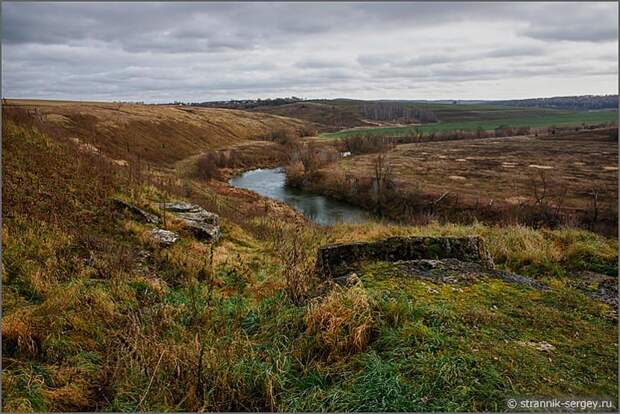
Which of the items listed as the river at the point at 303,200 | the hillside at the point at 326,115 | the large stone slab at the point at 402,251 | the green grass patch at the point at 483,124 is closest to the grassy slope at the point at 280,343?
the large stone slab at the point at 402,251

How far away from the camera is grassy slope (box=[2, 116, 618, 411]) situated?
3350mm

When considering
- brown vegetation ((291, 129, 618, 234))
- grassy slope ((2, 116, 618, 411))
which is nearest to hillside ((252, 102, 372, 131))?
brown vegetation ((291, 129, 618, 234))

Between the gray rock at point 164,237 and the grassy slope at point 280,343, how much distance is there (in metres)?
1.99

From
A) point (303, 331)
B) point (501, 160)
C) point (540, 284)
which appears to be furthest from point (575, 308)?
point (501, 160)

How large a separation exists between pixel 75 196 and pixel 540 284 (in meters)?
9.44

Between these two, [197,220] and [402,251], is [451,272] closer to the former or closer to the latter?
[402,251]

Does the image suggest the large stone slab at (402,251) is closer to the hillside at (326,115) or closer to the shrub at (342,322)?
the shrub at (342,322)

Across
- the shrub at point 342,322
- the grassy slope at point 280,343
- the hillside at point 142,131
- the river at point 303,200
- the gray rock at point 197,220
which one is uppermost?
the hillside at point 142,131

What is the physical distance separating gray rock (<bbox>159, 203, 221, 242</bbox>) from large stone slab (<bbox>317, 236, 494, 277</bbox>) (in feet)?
16.5

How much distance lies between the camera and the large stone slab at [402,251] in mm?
6332

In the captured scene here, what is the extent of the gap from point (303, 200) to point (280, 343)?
29.0m

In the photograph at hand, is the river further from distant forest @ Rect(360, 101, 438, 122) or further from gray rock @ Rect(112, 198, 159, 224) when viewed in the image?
distant forest @ Rect(360, 101, 438, 122)

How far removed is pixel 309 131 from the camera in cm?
9262

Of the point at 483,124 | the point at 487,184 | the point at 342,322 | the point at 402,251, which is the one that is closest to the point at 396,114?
the point at 483,124
